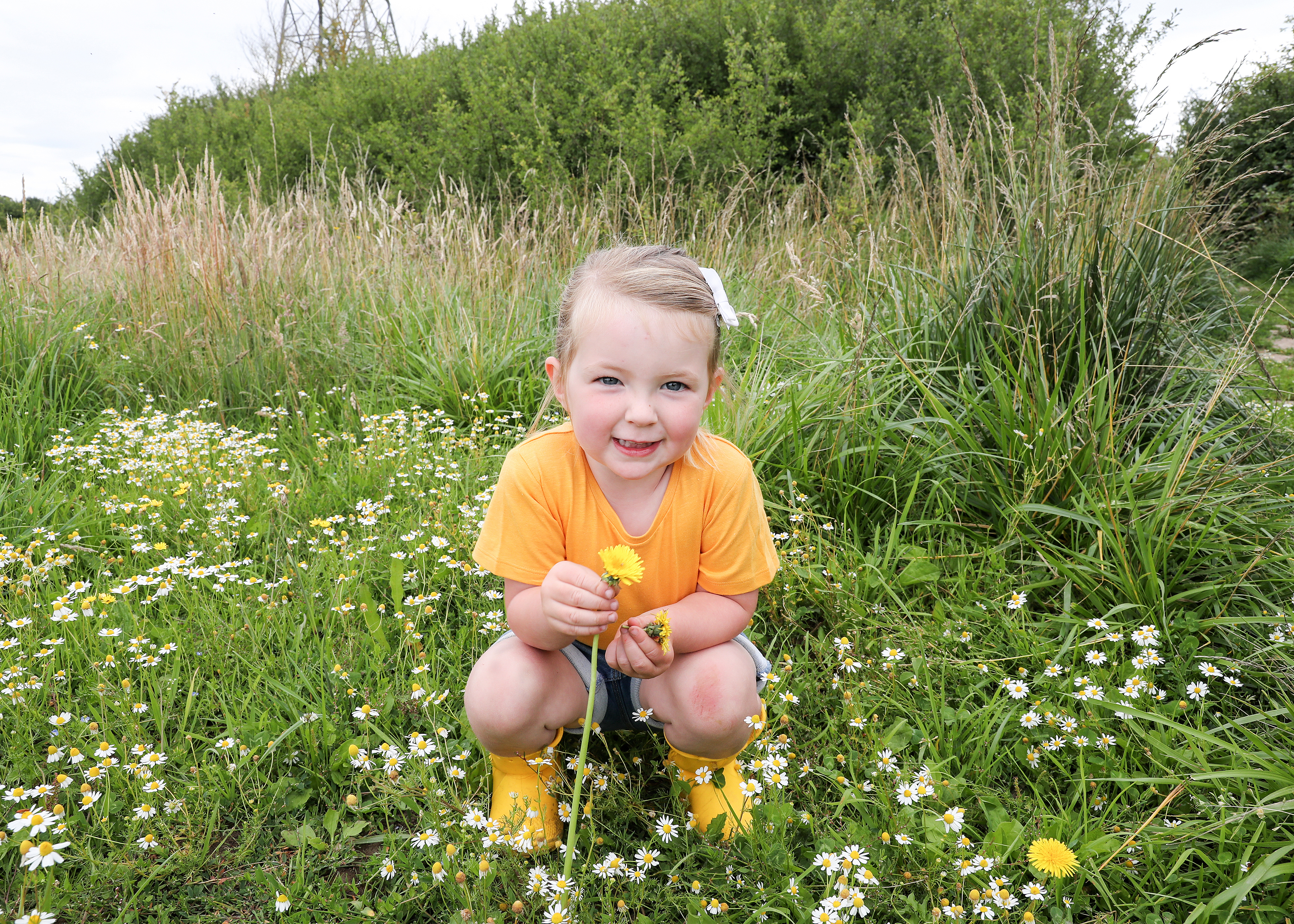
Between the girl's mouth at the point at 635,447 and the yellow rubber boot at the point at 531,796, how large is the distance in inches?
25.5

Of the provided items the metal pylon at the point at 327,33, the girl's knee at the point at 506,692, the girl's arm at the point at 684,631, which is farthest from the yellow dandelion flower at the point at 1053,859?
the metal pylon at the point at 327,33

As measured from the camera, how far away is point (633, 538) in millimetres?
1566

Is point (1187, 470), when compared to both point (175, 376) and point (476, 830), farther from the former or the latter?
point (175, 376)

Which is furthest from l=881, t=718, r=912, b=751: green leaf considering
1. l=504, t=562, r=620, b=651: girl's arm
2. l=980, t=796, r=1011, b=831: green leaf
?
l=504, t=562, r=620, b=651: girl's arm

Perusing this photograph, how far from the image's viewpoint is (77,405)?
12.1ft

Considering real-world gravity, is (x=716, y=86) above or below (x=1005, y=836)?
above

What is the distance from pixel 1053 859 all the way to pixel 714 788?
629 mm

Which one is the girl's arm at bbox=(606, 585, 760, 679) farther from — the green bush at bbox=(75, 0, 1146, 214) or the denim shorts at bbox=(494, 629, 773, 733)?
the green bush at bbox=(75, 0, 1146, 214)

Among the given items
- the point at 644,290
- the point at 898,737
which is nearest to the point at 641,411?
the point at 644,290

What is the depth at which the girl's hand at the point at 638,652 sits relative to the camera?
1.34 metres

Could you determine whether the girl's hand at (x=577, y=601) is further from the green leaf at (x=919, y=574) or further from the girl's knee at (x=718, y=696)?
the green leaf at (x=919, y=574)

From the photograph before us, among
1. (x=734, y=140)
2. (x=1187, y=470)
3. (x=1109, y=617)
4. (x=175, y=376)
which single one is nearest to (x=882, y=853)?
(x=1109, y=617)

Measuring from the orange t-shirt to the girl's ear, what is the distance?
0.28ft

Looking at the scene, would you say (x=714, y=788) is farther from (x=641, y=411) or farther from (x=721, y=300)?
(x=721, y=300)
